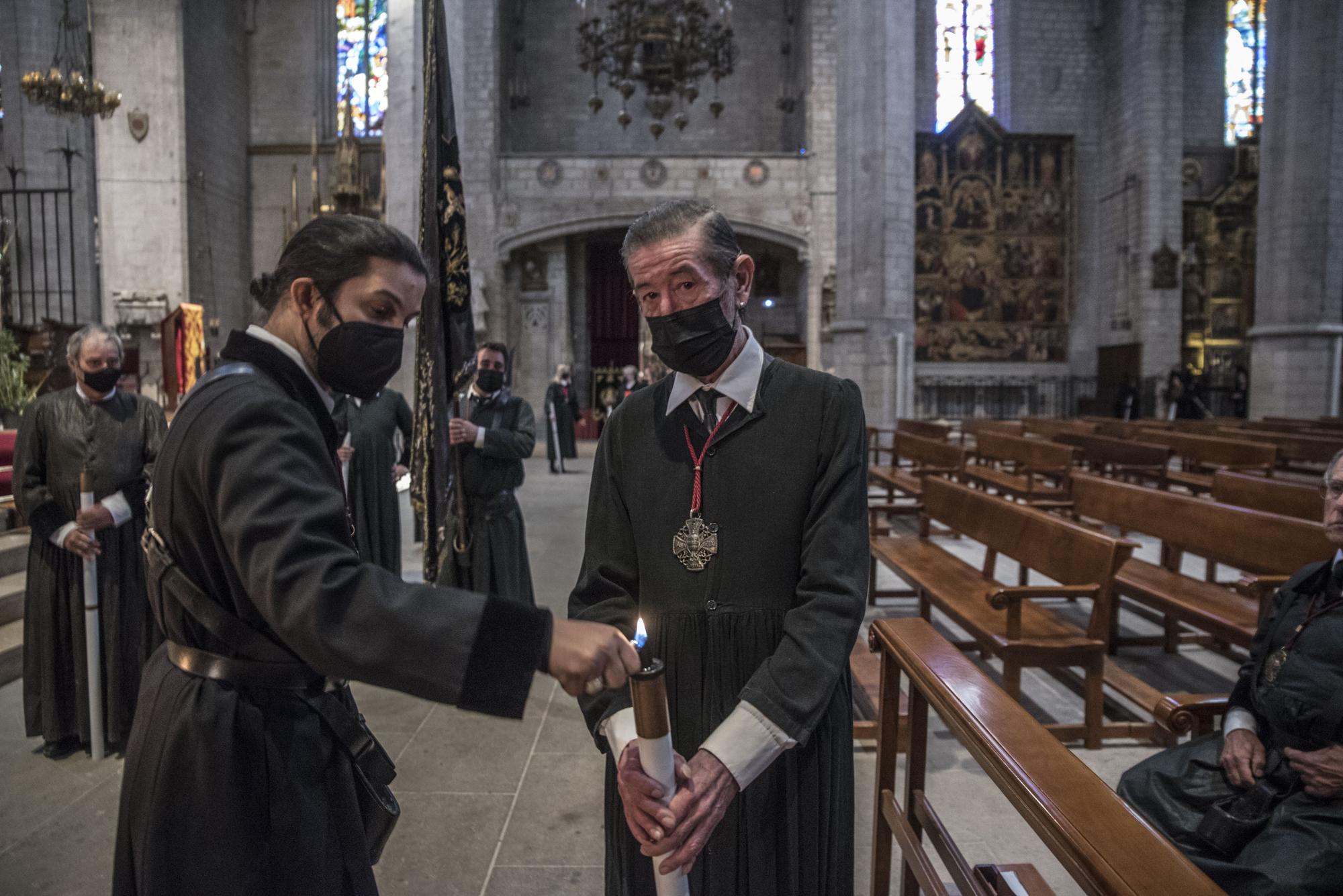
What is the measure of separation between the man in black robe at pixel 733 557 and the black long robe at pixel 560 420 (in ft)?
33.0

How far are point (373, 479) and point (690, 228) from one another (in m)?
3.41

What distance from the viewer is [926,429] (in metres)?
9.54

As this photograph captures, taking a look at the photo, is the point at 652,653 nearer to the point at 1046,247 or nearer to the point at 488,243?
the point at 488,243

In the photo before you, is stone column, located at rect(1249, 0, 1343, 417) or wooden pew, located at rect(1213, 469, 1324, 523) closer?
wooden pew, located at rect(1213, 469, 1324, 523)

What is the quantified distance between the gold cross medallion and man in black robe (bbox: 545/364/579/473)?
10105 millimetres

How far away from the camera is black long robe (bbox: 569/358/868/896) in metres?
1.38

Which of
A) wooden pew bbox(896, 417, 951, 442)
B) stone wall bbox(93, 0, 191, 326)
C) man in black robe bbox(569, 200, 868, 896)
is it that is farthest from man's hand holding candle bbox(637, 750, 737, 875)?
stone wall bbox(93, 0, 191, 326)

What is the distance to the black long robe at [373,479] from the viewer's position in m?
4.35

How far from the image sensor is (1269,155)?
1268 centimetres

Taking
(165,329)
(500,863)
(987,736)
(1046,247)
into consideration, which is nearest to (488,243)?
(165,329)

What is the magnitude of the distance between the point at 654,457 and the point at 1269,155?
48.9 ft

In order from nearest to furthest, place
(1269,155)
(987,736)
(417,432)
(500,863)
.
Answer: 1. (987,736)
2. (500,863)
3. (417,432)
4. (1269,155)

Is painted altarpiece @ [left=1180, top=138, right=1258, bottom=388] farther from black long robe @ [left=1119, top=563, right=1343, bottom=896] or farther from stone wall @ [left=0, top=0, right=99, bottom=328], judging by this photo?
stone wall @ [left=0, top=0, right=99, bottom=328]

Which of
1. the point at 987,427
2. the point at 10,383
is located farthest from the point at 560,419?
the point at 10,383
